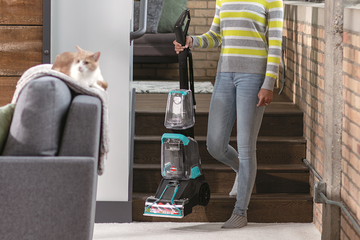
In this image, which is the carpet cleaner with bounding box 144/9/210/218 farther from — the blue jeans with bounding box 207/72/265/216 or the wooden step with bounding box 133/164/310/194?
the wooden step with bounding box 133/164/310/194

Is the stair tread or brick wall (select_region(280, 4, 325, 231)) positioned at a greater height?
brick wall (select_region(280, 4, 325, 231))

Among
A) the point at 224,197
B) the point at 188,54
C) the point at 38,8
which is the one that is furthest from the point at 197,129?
the point at 38,8

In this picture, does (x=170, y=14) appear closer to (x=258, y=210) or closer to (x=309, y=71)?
(x=309, y=71)

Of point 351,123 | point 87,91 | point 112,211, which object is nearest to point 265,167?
point 351,123

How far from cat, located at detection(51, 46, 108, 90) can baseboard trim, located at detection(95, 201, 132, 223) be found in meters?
1.17

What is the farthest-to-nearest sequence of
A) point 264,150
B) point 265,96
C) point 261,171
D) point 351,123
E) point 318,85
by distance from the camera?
point 264,150 < point 261,171 < point 318,85 < point 265,96 < point 351,123

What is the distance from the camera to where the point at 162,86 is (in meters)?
4.70

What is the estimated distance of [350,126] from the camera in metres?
2.12

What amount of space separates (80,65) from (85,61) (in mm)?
31

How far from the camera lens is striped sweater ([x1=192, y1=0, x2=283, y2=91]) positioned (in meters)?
2.27

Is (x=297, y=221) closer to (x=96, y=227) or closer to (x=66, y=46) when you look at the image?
(x=96, y=227)

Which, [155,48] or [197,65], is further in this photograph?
[197,65]

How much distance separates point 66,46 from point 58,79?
989 mm

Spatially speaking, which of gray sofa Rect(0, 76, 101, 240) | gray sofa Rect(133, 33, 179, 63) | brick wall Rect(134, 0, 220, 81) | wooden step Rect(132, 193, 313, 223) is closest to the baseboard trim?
wooden step Rect(132, 193, 313, 223)
